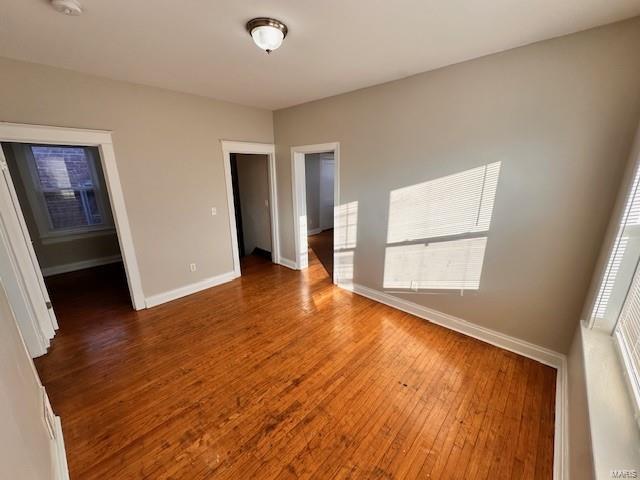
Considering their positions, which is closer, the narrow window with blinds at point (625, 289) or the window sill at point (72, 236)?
the narrow window with blinds at point (625, 289)

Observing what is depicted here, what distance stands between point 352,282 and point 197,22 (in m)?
3.11

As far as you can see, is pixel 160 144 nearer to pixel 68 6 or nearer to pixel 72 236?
pixel 68 6

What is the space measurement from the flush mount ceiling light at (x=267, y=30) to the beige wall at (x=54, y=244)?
4.50m

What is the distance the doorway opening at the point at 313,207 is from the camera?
4.03 metres

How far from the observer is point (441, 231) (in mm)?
2613

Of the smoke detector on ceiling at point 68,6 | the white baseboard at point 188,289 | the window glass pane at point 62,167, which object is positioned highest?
the smoke detector on ceiling at point 68,6

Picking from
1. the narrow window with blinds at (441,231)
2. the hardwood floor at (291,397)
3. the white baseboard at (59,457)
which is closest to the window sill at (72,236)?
the hardwood floor at (291,397)

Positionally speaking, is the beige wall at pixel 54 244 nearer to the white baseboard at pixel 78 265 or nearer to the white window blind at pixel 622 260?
the white baseboard at pixel 78 265

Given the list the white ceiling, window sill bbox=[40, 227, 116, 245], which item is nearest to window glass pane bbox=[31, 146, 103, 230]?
window sill bbox=[40, 227, 116, 245]

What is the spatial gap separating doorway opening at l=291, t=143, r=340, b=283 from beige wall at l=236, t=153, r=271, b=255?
0.68m

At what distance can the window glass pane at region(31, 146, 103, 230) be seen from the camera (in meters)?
4.12

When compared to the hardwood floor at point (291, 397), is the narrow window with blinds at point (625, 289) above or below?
above

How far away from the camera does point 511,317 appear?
2342 millimetres

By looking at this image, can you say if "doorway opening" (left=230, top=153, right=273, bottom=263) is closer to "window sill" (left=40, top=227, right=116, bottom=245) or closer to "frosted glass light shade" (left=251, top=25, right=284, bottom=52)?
"window sill" (left=40, top=227, right=116, bottom=245)
